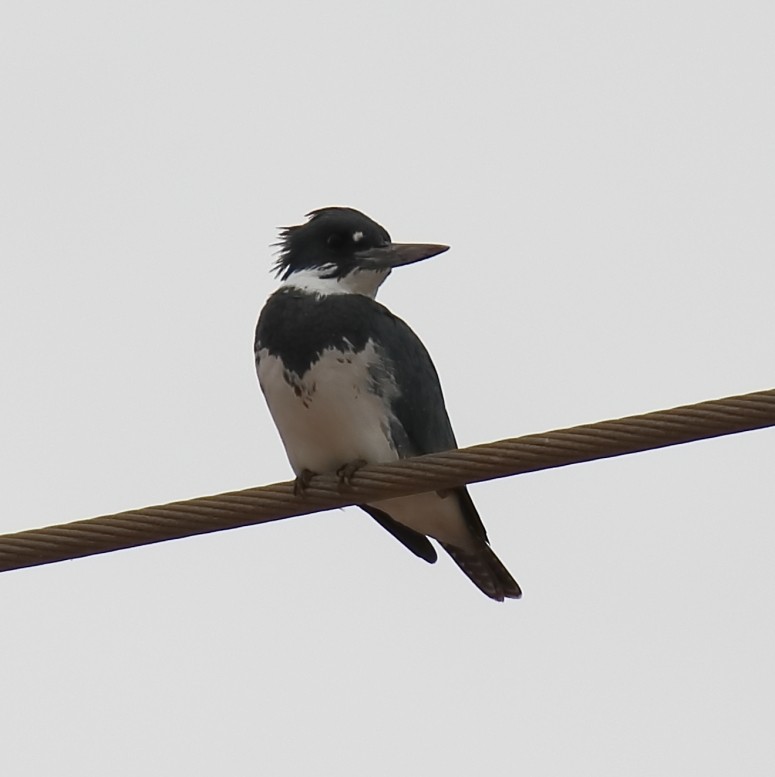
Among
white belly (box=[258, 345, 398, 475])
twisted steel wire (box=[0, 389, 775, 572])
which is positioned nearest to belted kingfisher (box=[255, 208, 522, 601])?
white belly (box=[258, 345, 398, 475])

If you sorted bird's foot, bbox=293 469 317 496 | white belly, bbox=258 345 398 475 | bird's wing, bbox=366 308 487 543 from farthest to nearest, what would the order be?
1. bird's wing, bbox=366 308 487 543
2. white belly, bbox=258 345 398 475
3. bird's foot, bbox=293 469 317 496

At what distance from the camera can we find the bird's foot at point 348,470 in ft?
15.1

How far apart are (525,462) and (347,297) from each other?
1.59 meters

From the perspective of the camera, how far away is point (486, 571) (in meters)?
5.35

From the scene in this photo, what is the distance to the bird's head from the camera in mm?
5262

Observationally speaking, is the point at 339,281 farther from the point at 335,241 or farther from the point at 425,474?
the point at 425,474

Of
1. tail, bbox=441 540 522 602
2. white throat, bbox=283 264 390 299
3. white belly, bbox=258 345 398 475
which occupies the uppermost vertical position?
white throat, bbox=283 264 390 299

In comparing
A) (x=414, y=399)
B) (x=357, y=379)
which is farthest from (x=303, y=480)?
(x=414, y=399)

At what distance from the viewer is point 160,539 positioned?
150 inches

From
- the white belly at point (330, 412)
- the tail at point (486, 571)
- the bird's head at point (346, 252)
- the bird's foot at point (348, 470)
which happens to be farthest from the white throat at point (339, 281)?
the tail at point (486, 571)

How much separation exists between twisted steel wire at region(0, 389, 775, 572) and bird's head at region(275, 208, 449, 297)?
120 centimetres

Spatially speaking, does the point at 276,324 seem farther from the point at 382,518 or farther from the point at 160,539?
the point at 160,539

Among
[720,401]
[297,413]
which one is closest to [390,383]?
[297,413]

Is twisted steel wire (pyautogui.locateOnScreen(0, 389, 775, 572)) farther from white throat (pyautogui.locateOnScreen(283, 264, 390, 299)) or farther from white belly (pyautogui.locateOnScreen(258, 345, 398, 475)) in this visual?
white throat (pyautogui.locateOnScreen(283, 264, 390, 299))
